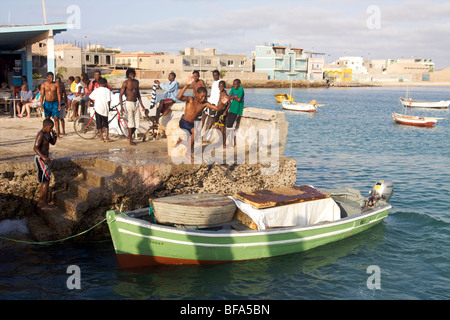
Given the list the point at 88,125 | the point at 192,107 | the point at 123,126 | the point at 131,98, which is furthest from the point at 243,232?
the point at 88,125

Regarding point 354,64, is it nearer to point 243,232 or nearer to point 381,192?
point 381,192

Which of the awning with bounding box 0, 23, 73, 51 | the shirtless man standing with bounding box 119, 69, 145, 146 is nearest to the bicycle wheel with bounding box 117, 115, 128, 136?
the shirtless man standing with bounding box 119, 69, 145, 146

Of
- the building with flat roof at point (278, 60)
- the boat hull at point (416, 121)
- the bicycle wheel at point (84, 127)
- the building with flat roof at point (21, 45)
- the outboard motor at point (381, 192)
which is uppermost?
the building with flat roof at point (278, 60)

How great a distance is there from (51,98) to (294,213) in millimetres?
7912

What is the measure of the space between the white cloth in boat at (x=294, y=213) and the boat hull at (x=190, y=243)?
0.96 feet

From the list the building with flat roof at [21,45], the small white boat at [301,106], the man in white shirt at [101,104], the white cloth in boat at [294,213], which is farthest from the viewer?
the small white boat at [301,106]

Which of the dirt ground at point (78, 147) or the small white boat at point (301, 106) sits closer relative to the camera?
the dirt ground at point (78, 147)

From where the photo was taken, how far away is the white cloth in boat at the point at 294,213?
887cm

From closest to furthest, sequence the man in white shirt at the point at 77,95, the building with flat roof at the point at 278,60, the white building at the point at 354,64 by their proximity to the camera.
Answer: the man in white shirt at the point at 77,95, the building with flat roof at the point at 278,60, the white building at the point at 354,64

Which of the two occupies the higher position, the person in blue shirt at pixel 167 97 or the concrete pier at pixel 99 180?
the person in blue shirt at pixel 167 97

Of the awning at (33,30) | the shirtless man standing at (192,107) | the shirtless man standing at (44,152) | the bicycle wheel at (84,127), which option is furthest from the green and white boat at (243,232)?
the awning at (33,30)

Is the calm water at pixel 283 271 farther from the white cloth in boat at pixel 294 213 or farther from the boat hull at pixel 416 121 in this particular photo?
the boat hull at pixel 416 121

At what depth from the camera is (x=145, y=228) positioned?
7941 millimetres
